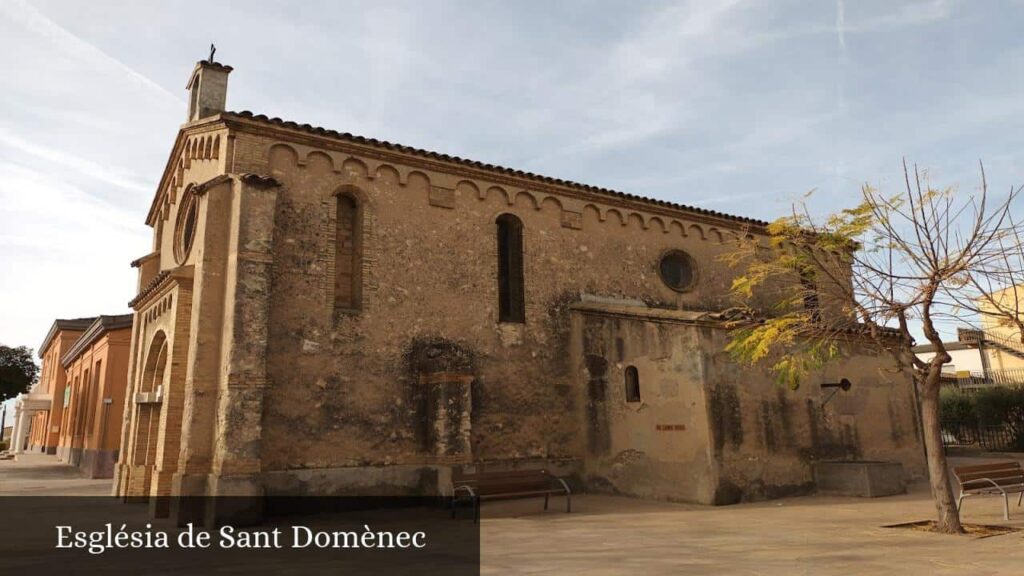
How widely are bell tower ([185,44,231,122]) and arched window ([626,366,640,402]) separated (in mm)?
9614

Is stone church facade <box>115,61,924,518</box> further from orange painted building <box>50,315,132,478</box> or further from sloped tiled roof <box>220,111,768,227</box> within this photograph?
orange painted building <box>50,315,132,478</box>

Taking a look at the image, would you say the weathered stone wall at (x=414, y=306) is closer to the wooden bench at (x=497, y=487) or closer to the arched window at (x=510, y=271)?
the arched window at (x=510, y=271)

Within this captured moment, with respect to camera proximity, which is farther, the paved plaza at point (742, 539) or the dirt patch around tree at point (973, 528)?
the dirt patch around tree at point (973, 528)

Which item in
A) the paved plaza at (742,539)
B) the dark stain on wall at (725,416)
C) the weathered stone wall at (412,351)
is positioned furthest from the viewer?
the dark stain on wall at (725,416)

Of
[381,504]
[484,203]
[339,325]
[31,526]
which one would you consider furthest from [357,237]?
[31,526]

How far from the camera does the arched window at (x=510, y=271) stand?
1377 centimetres

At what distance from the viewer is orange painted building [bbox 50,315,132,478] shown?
811 inches

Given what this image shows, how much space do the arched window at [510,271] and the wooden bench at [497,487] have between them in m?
3.69

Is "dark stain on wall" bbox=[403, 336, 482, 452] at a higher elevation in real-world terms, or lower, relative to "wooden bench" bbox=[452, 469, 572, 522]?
higher

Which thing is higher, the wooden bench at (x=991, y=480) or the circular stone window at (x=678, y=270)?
the circular stone window at (x=678, y=270)

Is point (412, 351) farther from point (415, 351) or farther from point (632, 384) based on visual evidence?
point (632, 384)

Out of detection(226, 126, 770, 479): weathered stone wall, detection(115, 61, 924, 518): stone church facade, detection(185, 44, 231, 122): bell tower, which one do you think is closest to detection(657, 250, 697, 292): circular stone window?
detection(226, 126, 770, 479): weathered stone wall

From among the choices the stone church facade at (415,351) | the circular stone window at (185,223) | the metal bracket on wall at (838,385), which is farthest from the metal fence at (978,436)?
the circular stone window at (185,223)

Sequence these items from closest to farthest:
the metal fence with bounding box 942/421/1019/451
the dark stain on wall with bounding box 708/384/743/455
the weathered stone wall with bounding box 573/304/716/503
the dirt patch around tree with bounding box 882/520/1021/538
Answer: the dirt patch around tree with bounding box 882/520/1021/538
the dark stain on wall with bounding box 708/384/743/455
the weathered stone wall with bounding box 573/304/716/503
the metal fence with bounding box 942/421/1019/451
